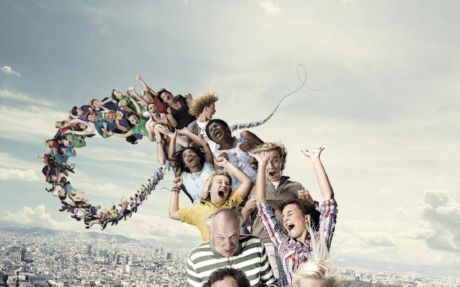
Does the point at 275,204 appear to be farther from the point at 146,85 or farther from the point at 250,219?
the point at 146,85

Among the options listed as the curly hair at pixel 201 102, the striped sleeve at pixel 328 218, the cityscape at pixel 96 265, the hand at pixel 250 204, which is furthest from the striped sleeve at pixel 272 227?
the cityscape at pixel 96 265

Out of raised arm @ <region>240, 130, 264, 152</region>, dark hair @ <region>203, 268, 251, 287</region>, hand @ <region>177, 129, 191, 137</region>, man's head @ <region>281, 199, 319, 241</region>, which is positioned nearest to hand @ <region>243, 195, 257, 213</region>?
man's head @ <region>281, 199, 319, 241</region>

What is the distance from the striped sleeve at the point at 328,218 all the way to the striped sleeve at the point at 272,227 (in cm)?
38

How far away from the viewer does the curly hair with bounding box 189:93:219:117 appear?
1045cm

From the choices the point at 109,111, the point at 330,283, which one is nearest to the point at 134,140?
the point at 109,111

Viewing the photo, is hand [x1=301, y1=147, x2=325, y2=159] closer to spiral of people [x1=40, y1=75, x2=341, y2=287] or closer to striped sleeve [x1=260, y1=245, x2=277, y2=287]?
spiral of people [x1=40, y1=75, x2=341, y2=287]

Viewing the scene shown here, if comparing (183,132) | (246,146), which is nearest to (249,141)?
(246,146)

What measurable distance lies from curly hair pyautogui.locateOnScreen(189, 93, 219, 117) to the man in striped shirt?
598 centimetres

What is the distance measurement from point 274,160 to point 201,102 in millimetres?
3441

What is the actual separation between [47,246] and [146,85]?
20401mm

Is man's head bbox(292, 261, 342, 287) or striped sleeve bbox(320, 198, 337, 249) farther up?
striped sleeve bbox(320, 198, 337, 249)

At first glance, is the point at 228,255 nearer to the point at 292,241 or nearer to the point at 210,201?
the point at 292,241

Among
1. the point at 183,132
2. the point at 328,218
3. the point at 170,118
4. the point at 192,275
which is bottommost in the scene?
the point at 192,275

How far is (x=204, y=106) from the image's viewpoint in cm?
1053
